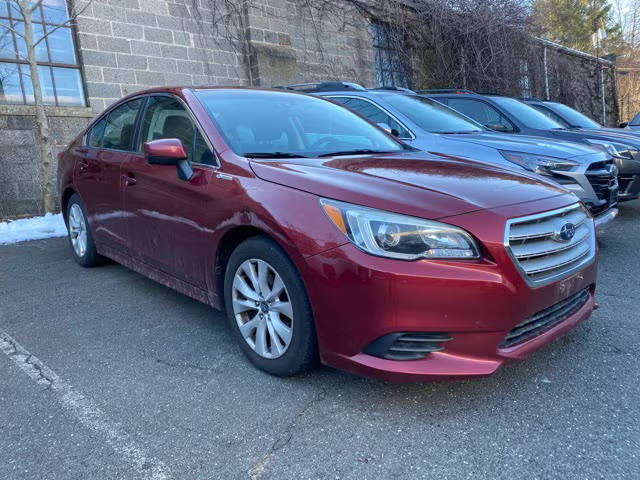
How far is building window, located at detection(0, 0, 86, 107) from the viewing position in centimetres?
765

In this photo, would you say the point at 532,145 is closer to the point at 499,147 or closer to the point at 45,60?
the point at 499,147

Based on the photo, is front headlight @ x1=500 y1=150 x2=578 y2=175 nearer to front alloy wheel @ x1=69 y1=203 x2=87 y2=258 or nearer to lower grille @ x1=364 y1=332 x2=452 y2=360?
lower grille @ x1=364 y1=332 x2=452 y2=360

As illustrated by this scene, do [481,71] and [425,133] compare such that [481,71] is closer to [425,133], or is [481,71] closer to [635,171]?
[635,171]

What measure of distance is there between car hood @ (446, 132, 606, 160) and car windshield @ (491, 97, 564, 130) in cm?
166

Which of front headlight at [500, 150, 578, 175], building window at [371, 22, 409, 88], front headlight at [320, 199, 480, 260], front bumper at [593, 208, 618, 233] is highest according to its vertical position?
building window at [371, 22, 409, 88]

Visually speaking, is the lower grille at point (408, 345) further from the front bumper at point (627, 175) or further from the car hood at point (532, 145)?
the front bumper at point (627, 175)

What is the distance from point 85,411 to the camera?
7.94 ft

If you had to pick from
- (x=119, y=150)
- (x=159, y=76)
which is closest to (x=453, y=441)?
(x=119, y=150)

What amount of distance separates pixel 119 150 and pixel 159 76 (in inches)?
233

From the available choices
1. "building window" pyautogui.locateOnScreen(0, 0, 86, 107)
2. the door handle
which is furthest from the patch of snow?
the door handle

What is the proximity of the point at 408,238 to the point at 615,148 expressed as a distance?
17.5ft

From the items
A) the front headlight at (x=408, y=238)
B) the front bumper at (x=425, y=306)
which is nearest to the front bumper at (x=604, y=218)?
the front bumper at (x=425, y=306)

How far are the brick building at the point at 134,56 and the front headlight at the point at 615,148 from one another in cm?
668

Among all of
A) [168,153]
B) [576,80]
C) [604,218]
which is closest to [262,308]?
[168,153]
